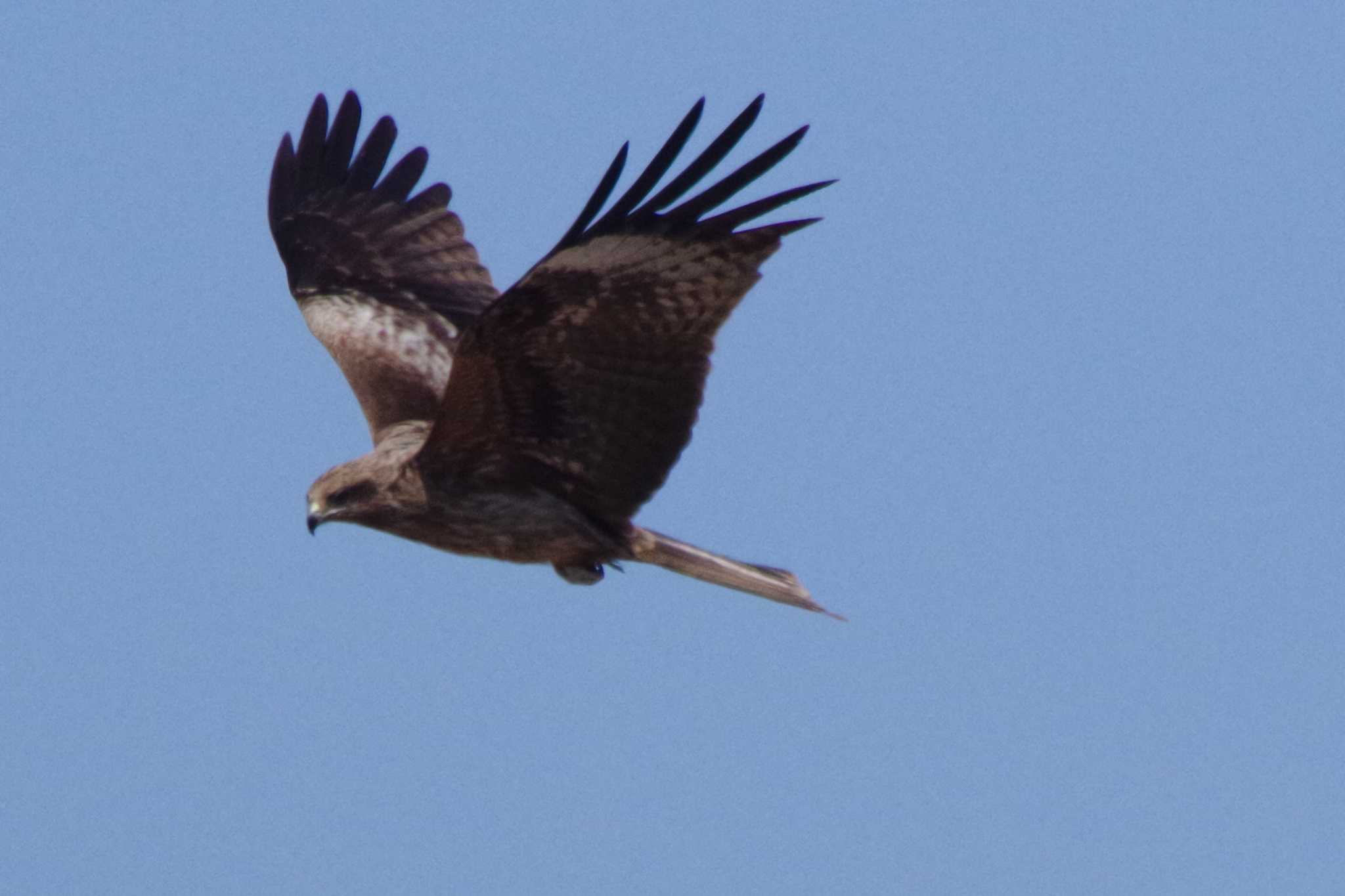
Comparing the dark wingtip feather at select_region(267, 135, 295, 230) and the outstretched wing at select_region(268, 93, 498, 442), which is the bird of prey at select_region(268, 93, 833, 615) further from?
the dark wingtip feather at select_region(267, 135, 295, 230)

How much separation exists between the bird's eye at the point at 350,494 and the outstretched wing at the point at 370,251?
1283 mm

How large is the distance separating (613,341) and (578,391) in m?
0.23

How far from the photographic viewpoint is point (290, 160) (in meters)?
9.25

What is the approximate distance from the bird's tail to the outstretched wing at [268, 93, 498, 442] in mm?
1464

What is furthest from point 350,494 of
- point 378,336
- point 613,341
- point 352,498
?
A: point 378,336

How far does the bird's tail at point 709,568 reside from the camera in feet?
23.2

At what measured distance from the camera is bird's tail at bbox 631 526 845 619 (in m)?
7.09

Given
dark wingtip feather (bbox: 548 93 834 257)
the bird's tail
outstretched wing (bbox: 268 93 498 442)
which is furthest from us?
outstretched wing (bbox: 268 93 498 442)

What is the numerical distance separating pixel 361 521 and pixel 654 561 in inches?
37.1

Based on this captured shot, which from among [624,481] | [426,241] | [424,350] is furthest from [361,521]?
[426,241]

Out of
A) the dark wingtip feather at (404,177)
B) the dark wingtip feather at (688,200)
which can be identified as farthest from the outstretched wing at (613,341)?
the dark wingtip feather at (404,177)

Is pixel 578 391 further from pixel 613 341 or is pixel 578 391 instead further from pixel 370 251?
pixel 370 251

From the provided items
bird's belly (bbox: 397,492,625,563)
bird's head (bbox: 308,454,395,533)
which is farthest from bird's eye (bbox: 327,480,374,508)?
bird's belly (bbox: 397,492,625,563)

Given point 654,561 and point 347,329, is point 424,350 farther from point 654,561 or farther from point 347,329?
point 654,561
